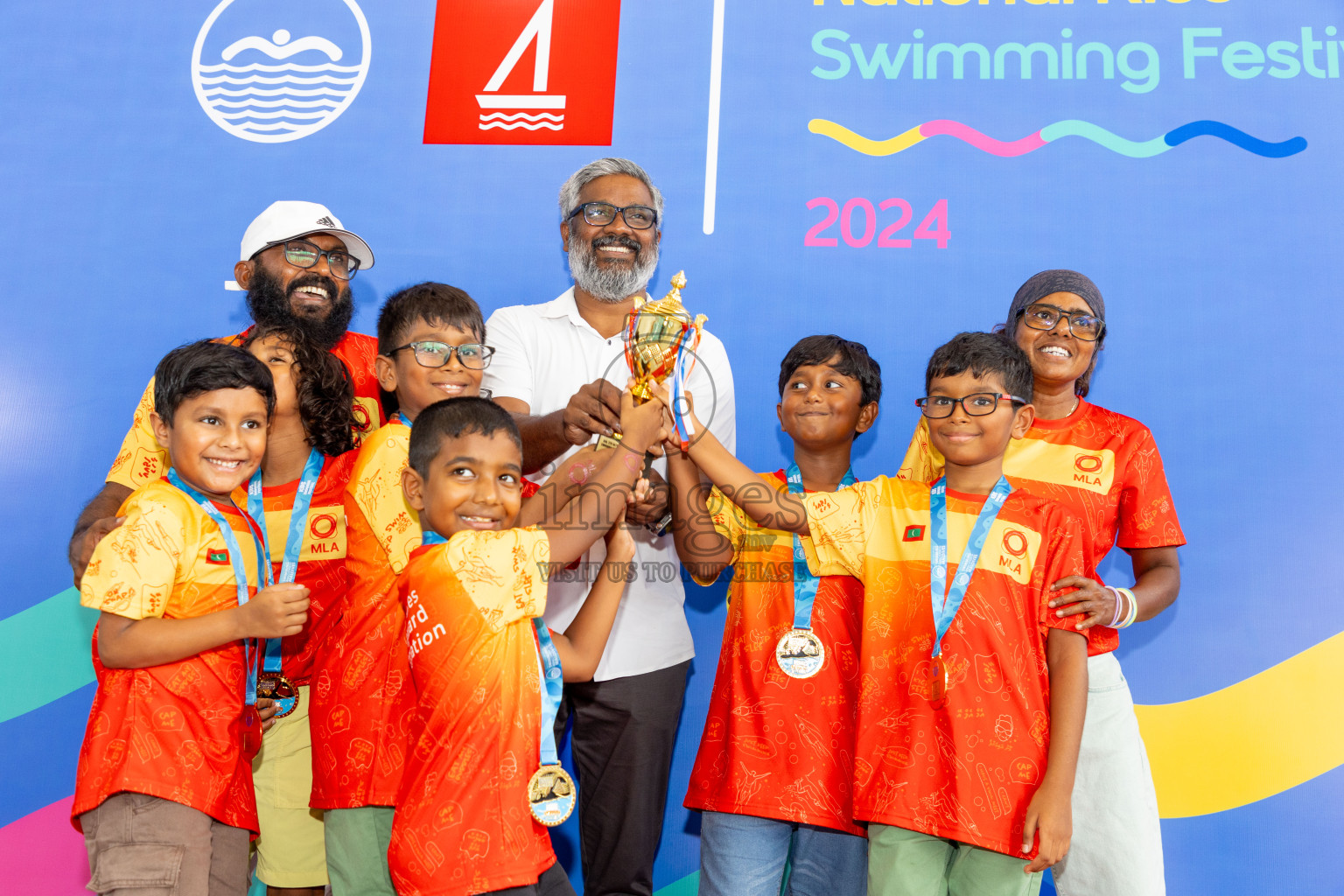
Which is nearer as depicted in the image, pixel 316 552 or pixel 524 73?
pixel 316 552

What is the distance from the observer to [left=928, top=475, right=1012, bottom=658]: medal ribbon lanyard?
2.17 m

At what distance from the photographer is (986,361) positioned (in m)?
2.32

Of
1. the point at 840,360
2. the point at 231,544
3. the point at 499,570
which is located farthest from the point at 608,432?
the point at 231,544

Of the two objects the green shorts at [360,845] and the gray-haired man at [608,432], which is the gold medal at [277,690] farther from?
the gray-haired man at [608,432]

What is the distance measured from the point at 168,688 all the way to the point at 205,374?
2.22 feet

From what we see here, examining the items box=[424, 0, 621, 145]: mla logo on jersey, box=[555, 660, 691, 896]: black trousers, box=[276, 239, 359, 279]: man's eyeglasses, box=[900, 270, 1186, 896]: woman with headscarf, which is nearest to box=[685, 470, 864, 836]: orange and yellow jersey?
box=[555, 660, 691, 896]: black trousers

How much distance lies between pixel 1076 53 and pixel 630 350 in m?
2.21

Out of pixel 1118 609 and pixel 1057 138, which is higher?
pixel 1057 138

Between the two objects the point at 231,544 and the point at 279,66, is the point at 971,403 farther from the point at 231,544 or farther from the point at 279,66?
the point at 279,66

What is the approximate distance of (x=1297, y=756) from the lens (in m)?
3.11

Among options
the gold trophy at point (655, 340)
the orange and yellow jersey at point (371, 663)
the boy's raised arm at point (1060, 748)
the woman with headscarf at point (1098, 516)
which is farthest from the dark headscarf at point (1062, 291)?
the orange and yellow jersey at point (371, 663)

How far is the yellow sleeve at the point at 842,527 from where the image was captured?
232cm

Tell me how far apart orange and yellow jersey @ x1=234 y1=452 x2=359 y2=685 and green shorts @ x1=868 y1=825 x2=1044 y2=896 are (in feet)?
4.56

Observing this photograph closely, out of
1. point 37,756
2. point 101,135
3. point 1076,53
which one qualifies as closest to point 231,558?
point 37,756
